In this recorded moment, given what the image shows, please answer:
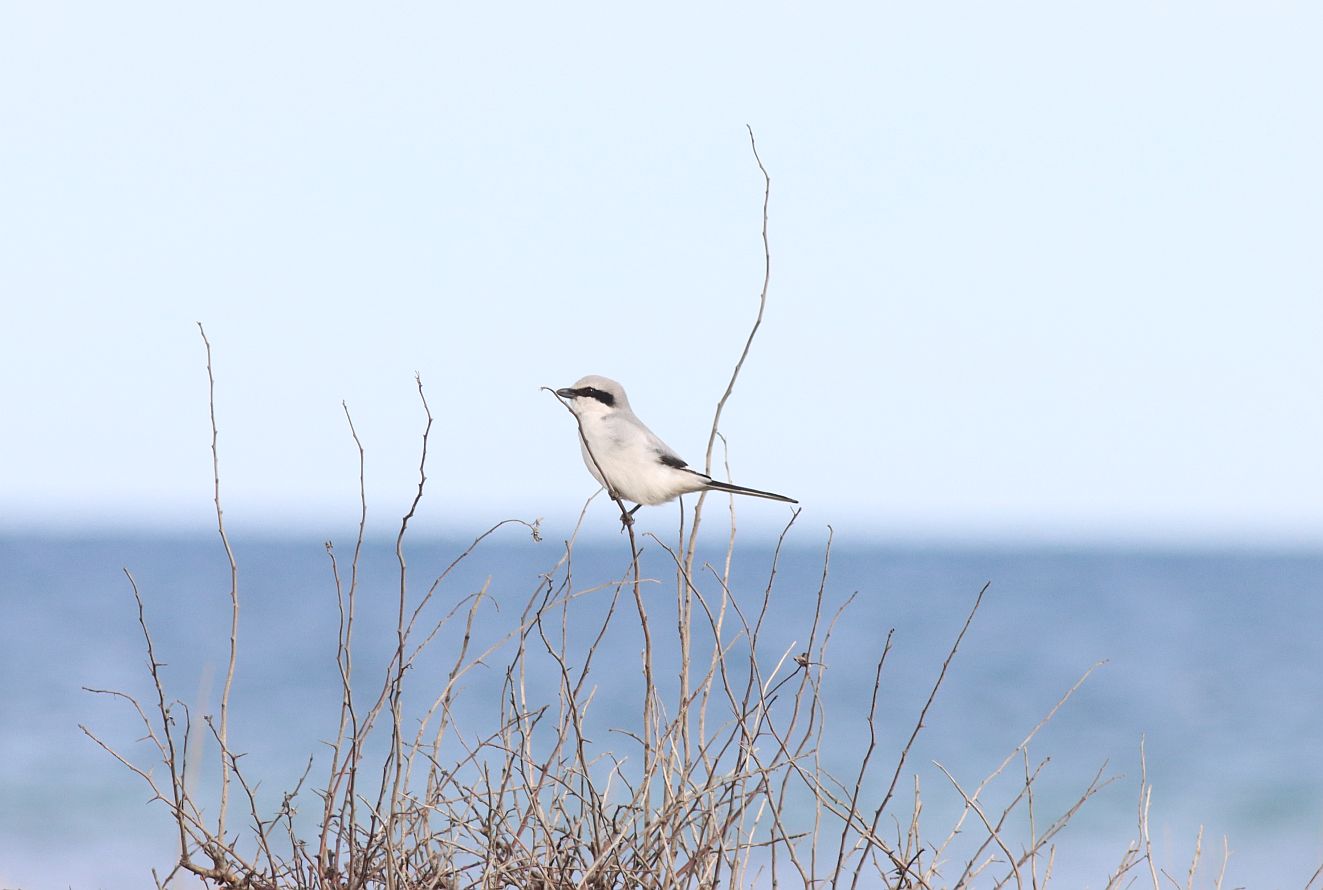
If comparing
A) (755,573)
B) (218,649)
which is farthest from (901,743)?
(755,573)

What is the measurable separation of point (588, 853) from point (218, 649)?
73.8 feet

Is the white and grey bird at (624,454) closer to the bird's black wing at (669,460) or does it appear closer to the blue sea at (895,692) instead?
the bird's black wing at (669,460)

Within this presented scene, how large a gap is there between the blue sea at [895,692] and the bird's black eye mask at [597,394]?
96 centimetres

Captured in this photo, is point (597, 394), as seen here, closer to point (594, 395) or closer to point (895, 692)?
point (594, 395)

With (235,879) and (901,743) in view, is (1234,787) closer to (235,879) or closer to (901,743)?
(901,743)

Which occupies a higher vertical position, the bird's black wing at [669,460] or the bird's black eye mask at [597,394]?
the bird's black eye mask at [597,394]

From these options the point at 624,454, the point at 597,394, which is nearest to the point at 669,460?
the point at 624,454

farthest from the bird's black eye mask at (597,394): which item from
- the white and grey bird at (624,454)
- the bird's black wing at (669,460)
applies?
the bird's black wing at (669,460)

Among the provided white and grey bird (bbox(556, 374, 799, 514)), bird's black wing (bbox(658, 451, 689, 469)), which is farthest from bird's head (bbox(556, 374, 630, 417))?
bird's black wing (bbox(658, 451, 689, 469))

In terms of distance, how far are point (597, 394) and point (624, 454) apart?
0.87ft

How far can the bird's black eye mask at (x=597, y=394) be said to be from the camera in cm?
414

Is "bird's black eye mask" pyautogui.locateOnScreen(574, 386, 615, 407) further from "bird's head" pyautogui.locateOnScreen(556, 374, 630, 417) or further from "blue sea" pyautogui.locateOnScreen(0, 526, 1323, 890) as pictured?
"blue sea" pyautogui.locateOnScreen(0, 526, 1323, 890)

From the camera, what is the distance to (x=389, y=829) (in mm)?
2805

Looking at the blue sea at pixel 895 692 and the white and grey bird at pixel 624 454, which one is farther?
the blue sea at pixel 895 692
